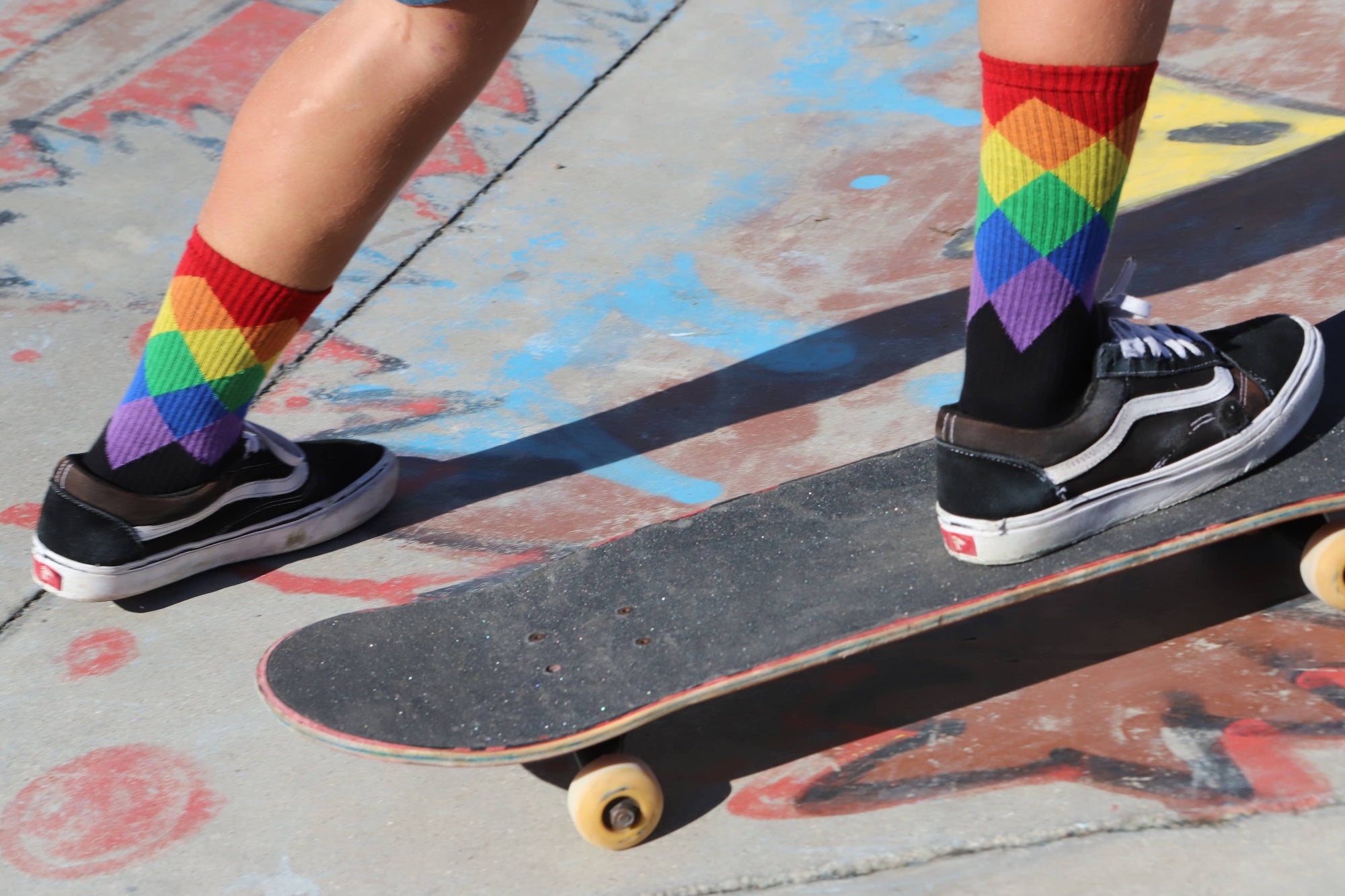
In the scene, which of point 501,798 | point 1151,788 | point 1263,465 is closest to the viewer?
point 1151,788

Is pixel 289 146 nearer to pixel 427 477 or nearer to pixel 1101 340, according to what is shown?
pixel 427 477

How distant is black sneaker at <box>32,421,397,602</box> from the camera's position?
1817 mm

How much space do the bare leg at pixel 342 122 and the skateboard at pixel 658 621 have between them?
556mm

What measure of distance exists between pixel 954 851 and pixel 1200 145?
232 centimetres

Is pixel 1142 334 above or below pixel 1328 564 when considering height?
above

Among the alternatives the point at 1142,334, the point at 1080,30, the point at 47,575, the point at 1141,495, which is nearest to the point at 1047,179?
the point at 1080,30

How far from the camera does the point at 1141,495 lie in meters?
1.55

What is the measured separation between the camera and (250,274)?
1738 millimetres

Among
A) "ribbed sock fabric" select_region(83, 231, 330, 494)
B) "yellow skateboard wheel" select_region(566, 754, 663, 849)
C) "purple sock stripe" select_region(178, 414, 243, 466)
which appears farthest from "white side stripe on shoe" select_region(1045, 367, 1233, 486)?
"purple sock stripe" select_region(178, 414, 243, 466)

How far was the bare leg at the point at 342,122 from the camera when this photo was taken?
5.42ft

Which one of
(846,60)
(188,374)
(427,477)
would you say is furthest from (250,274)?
(846,60)

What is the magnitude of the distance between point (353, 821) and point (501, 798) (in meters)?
0.18

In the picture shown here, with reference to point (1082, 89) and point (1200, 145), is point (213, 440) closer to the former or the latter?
point (1082, 89)

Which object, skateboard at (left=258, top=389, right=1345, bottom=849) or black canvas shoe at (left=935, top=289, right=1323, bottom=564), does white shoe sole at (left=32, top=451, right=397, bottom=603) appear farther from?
black canvas shoe at (left=935, top=289, right=1323, bottom=564)
